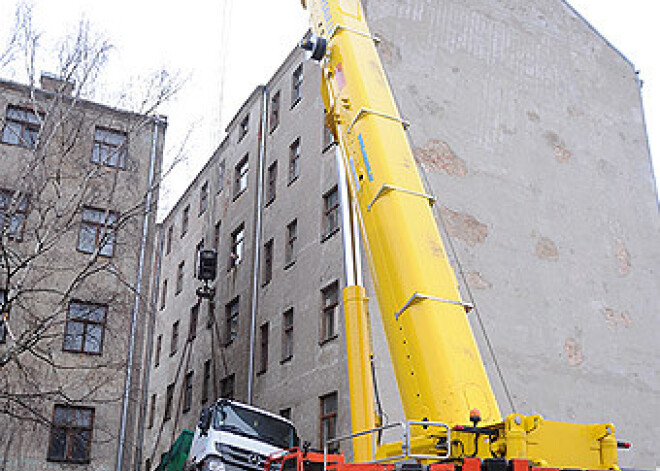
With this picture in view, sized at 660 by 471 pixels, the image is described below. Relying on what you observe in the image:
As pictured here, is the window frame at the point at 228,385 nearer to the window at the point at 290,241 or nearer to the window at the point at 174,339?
the window at the point at 290,241

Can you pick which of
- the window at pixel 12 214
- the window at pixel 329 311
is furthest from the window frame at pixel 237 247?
the window at pixel 12 214

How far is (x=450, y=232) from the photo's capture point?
69.2 ft

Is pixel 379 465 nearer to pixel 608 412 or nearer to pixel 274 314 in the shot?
pixel 608 412

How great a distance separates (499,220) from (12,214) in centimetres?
1285

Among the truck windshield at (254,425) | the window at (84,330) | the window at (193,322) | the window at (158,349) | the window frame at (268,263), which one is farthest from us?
the window at (158,349)

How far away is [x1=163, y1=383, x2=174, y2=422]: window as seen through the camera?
1368 inches

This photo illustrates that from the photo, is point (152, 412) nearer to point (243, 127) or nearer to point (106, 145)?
point (243, 127)

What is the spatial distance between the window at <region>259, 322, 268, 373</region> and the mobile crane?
598 inches

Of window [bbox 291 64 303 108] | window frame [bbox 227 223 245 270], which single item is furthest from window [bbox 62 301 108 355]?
window [bbox 291 64 303 108]

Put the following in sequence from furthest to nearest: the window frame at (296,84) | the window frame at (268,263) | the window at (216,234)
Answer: the window at (216,234) → the window frame at (296,84) → the window frame at (268,263)

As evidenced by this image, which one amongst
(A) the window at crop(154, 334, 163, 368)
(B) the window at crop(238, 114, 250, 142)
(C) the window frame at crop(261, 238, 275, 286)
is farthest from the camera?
(A) the window at crop(154, 334, 163, 368)

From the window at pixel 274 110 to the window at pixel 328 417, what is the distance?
39.5 feet

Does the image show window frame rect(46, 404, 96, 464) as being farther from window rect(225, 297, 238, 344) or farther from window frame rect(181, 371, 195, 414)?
window frame rect(181, 371, 195, 414)

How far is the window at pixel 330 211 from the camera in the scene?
73.9 feet
